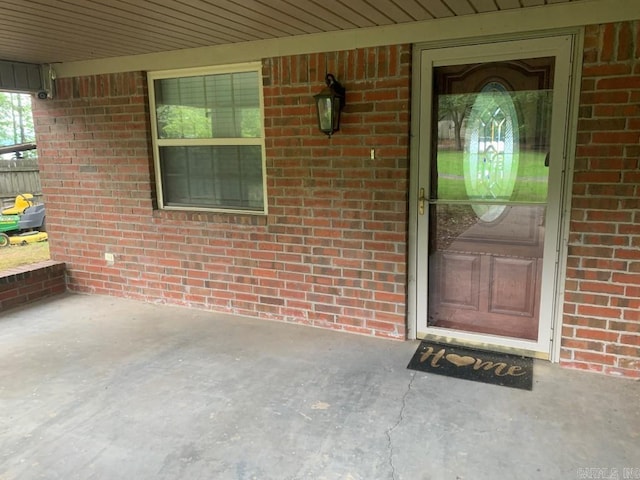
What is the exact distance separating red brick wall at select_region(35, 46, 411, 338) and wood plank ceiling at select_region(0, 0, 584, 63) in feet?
1.12

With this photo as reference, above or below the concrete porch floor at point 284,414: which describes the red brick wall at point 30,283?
above

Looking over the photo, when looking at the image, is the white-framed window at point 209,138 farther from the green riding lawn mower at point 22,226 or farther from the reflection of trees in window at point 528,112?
the green riding lawn mower at point 22,226

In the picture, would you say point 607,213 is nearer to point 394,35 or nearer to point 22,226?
point 394,35

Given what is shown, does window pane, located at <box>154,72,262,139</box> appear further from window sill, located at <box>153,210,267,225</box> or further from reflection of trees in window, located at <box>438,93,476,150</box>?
reflection of trees in window, located at <box>438,93,476,150</box>

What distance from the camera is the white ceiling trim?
2.70 metres

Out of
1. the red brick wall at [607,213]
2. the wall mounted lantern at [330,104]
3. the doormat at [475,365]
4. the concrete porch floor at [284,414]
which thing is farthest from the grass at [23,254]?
the red brick wall at [607,213]

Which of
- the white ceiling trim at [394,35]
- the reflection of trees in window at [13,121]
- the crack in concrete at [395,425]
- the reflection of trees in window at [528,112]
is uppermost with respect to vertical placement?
the reflection of trees in window at [13,121]

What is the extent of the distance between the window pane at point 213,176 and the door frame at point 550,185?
4.49ft

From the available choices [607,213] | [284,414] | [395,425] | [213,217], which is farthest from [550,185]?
[213,217]

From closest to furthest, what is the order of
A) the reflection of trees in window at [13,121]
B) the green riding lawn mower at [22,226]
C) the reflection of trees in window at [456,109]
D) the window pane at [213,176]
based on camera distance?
the reflection of trees in window at [456,109] < the window pane at [213,176] < the green riding lawn mower at [22,226] < the reflection of trees in window at [13,121]

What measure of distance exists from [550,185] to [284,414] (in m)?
2.16

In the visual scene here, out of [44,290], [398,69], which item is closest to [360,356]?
[398,69]

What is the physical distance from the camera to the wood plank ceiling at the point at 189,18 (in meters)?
2.68

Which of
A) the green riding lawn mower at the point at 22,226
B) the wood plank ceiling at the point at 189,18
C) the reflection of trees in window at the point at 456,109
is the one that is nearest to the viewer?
the wood plank ceiling at the point at 189,18
